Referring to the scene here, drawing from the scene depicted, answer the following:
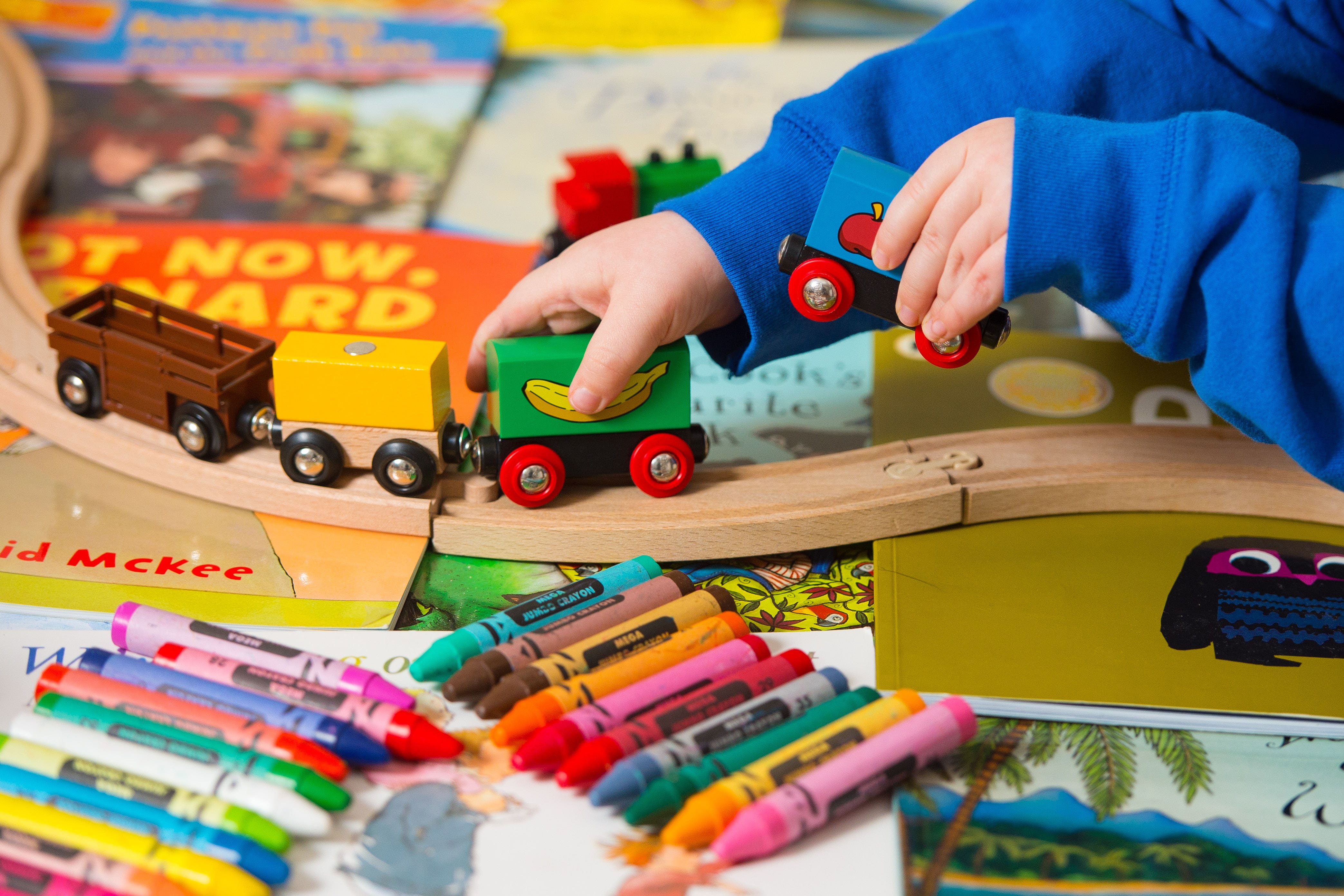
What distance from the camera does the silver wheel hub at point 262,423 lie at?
0.88 m

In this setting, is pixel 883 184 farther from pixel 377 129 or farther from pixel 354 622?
pixel 377 129

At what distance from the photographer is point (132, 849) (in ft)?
1.83

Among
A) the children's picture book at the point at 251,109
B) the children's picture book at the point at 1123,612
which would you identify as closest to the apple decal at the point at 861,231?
the children's picture book at the point at 1123,612

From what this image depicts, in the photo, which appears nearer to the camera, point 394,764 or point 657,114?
point 394,764

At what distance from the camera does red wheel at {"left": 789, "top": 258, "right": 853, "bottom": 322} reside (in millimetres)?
778

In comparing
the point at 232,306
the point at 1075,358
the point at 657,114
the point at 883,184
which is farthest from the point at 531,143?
the point at 883,184

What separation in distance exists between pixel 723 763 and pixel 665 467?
28 cm

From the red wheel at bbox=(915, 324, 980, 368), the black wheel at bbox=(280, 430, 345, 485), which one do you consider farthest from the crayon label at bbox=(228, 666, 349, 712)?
the red wheel at bbox=(915, 324, 980, 368)

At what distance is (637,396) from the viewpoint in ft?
2.77

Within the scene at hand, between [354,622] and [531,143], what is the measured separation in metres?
0.88

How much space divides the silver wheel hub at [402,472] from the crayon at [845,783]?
365 millimetres

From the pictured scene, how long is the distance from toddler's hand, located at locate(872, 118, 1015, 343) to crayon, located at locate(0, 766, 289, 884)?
0.49m

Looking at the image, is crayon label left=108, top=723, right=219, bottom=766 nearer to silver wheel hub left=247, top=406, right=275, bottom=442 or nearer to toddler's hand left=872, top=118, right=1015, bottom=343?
silver wheel hub left=247, top=406, right=275, bottom=442

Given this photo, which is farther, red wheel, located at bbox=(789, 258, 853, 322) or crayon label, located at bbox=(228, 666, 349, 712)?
red wheel, located at bbox=(789, 258, 853, 322)
